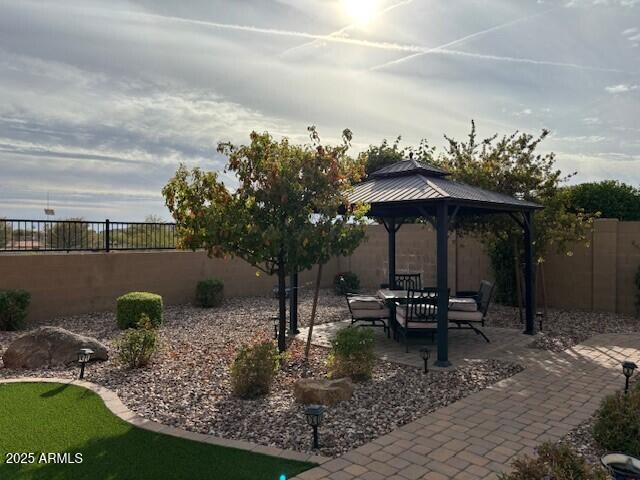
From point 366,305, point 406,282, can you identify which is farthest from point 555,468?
point 406,282

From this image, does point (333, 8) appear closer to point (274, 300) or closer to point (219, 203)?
point (219, 203)

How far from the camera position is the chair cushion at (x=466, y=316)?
7973 mm

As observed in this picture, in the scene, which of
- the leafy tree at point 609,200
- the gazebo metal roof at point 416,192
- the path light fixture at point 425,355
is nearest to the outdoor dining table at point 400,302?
the gazebo metal roof at point 416,192

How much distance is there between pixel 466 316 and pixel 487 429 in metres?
3.73

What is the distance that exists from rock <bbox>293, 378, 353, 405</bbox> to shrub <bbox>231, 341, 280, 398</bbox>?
40cm

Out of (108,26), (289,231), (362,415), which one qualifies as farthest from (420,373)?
(108,26)

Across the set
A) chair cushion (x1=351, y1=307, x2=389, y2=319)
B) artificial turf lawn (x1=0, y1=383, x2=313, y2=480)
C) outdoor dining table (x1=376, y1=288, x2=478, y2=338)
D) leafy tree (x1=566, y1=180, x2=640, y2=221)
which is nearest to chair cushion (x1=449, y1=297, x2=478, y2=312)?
outdoor dining table (x1=376, y1=288, x2=478, y2=338)

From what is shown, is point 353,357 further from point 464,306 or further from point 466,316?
point 464,306

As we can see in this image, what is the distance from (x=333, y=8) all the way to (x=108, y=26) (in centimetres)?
374

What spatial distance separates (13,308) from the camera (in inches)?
345

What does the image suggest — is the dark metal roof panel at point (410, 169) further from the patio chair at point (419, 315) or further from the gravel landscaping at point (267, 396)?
the gravel landscaping at point (267, 396)

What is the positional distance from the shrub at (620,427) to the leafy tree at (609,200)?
9.68 m

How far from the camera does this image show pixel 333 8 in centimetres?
637

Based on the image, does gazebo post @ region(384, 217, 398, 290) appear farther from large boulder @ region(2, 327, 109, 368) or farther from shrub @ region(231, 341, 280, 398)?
large boulder @ region(2, 327, 109, 368)
